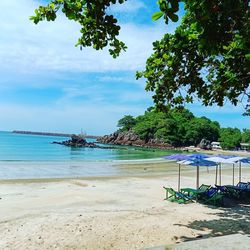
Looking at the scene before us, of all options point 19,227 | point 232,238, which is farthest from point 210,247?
point 19,227

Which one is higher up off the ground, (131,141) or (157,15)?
(157,15)

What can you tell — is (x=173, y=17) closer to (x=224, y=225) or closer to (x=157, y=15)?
(x=157, y=15)

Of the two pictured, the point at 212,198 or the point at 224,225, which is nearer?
the point at 224,225

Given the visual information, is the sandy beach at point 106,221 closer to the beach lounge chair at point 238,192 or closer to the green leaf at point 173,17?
the beach lounge chair at point 238,192

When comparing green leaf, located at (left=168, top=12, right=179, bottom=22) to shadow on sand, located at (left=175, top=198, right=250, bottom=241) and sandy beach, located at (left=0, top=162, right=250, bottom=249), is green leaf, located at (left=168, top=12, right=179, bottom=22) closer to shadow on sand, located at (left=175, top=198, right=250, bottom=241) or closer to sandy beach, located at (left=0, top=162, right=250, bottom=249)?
sandy beach, located at (left=0, top=162, right=250, bottom=249)

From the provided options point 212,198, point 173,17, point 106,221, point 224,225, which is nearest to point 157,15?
point 173,17

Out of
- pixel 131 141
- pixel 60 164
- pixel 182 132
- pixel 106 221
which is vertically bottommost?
pixel 60 164

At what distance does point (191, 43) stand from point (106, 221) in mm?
5980

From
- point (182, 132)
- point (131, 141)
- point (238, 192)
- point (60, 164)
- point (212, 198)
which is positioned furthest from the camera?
point (131, 141)

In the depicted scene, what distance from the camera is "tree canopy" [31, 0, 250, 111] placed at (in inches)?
185

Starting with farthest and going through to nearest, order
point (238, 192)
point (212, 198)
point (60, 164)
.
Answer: point (60, 164)
point (238, 192)
point (212, 198)

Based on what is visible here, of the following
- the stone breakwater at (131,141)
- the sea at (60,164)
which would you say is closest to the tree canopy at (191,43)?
the sea at (60,164)

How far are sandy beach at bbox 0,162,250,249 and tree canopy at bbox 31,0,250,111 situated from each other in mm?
3879

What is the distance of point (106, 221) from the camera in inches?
424
